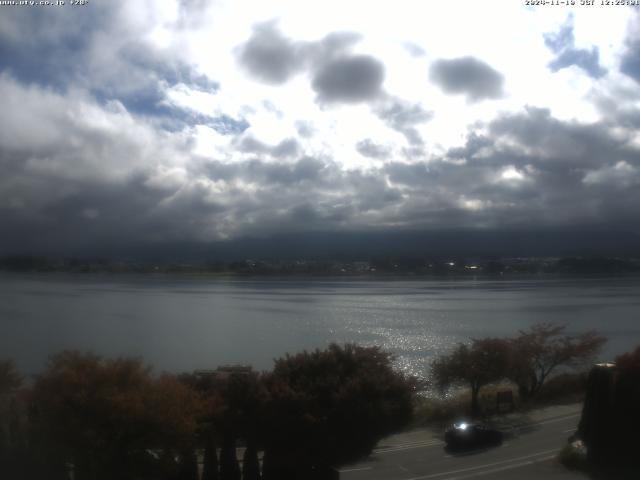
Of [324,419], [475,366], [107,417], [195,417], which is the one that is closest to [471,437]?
[324,419]

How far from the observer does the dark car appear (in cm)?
1349

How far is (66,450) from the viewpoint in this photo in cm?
884

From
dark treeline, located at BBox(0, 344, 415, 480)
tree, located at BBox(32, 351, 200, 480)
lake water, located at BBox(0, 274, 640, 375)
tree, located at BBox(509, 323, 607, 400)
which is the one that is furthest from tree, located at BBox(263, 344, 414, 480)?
tree, located at BBox(509, 323, 607, 400)

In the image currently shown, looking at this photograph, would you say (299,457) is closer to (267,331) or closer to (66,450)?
(66,450)

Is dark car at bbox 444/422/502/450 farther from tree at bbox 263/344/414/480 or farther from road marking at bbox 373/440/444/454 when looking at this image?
tree at bbox 263/344/414/480

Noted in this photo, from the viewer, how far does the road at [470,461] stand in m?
11.4

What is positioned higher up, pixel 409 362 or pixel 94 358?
pixel 94 358

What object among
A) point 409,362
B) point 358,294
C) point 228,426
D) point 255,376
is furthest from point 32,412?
point 358,294

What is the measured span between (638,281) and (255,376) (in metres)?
74.4

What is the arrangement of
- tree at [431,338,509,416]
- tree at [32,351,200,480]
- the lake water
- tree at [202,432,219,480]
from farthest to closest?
the lake water < tree at [431,338,509,416] < tree at [202,432,219,480] < tree at [32,351,200,480]

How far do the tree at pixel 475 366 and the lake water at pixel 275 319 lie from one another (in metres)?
4.86

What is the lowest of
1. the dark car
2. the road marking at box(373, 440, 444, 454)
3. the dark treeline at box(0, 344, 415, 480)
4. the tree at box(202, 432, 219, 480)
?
the road marking at box(373, 440, 444, 454)

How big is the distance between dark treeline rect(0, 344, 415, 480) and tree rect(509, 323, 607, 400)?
421 inches

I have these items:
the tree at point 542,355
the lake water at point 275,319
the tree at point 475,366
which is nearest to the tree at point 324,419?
the tree at point 475,366
